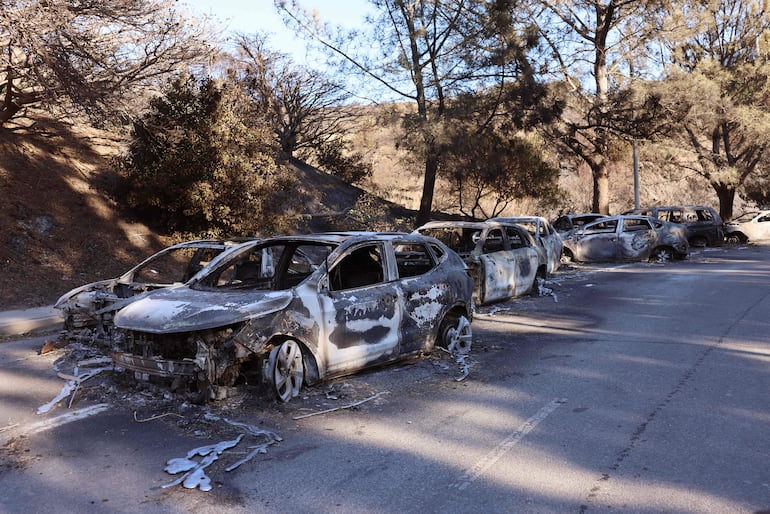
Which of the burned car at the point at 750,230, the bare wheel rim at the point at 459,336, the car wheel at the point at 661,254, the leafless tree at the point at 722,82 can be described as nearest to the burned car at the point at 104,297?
the bare wheel rim at the point at 459,336

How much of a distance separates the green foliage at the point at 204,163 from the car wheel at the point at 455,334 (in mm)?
9155

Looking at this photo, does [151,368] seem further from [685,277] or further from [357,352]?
[685,277]

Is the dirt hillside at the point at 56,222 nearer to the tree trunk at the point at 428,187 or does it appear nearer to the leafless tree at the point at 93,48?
the leafless tree at the point at 93,48

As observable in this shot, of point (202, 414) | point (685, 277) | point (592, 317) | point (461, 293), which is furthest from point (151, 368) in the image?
point (685, 277)

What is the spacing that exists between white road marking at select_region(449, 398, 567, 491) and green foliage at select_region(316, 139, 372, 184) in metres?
27.0

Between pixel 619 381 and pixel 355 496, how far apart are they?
3786 millimetres

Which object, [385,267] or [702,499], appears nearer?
[702,499]

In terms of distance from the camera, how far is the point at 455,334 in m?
8.35

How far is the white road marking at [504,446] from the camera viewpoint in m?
4.60

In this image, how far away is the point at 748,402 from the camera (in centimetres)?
625

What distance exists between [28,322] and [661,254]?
654 inches

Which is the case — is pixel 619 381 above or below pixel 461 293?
below

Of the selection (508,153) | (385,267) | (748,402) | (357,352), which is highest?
(508,153)

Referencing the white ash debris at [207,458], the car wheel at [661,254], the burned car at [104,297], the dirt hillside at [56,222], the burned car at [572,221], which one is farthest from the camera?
the burned car at [572,221]
